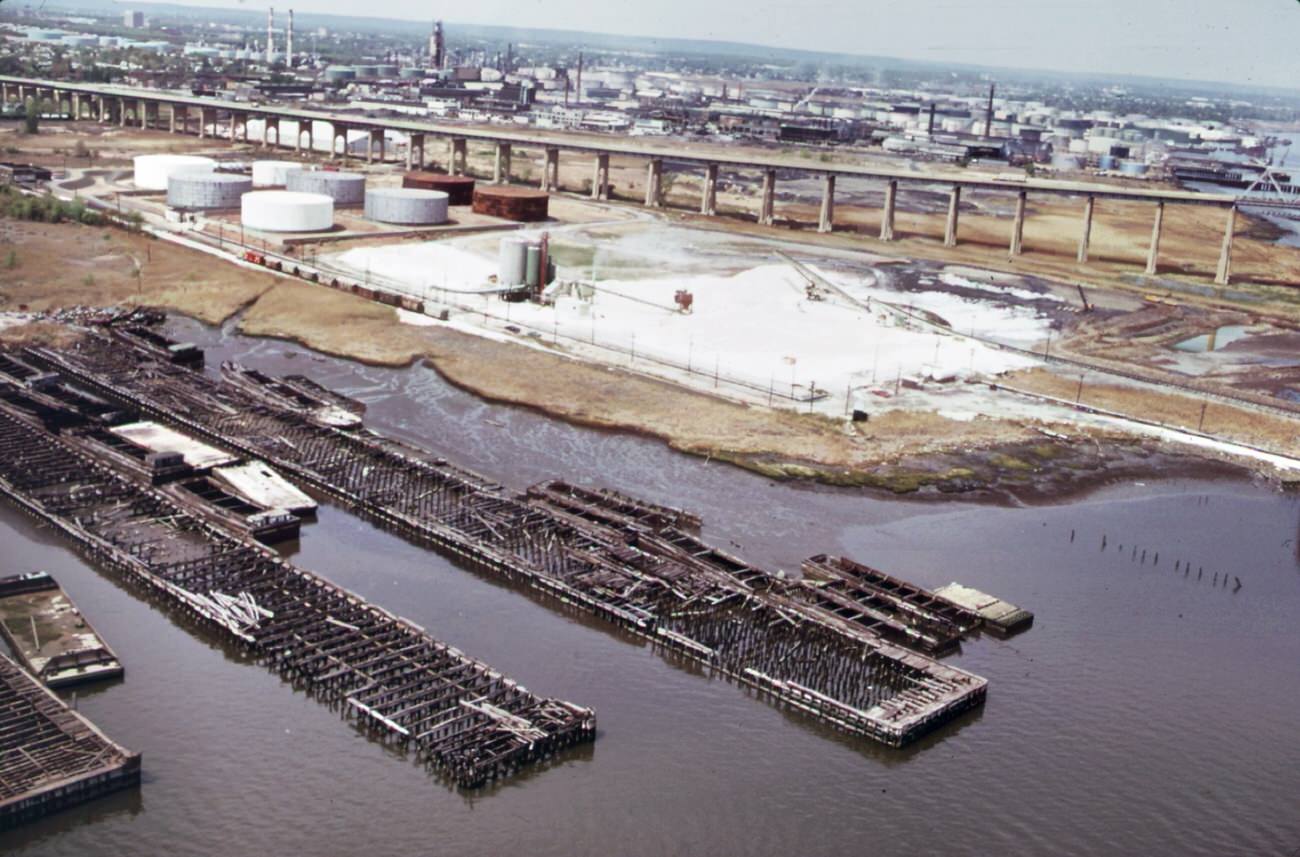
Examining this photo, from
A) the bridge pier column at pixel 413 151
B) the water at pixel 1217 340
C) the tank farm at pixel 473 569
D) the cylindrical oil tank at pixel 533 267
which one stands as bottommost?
the tank farm at pixel 473 569

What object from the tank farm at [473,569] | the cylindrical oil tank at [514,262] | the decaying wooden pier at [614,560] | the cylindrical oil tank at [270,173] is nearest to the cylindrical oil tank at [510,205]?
the cylindrical oil tank at [270,173]

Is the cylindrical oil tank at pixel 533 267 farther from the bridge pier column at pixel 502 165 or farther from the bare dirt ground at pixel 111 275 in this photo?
the bridge pier column at pixel 502 165

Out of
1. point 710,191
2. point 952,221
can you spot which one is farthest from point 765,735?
point 710,191

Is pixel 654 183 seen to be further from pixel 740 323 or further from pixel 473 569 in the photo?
pixel 473 569

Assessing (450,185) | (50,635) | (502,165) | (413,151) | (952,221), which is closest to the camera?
(50,635)

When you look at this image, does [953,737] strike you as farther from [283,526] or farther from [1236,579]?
[283,526]

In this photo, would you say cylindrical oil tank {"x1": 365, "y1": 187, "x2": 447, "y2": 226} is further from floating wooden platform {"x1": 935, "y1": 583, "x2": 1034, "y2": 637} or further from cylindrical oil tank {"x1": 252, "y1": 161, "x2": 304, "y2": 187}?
floating wooden platform {"x1": 935, "y1": 583, "x2": 1034, "y2": 637}
